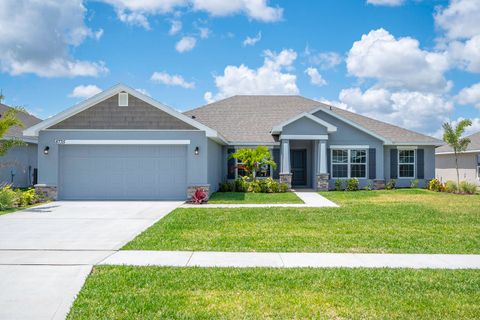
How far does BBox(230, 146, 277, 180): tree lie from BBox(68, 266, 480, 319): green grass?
14281 mm

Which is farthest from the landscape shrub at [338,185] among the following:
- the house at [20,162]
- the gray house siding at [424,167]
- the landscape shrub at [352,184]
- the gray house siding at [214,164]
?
the house at [20,162]

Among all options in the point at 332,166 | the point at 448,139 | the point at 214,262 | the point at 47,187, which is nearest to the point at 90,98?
the point at 47,187

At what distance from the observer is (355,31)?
18391 millimetres

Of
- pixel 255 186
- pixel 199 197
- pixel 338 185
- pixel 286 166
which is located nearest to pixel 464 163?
pixel 338 185

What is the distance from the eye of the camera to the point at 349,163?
74.2ft

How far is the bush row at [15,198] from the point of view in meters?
14.1

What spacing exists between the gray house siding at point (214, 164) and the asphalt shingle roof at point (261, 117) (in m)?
1.42

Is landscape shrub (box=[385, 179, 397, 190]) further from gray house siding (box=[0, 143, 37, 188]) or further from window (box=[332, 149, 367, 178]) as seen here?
gray house siding (box=[0, 143, 37, 188])

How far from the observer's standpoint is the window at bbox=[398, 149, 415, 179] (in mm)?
23347

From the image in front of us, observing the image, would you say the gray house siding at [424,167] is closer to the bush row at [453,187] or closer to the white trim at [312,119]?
the bush row at [453,187]

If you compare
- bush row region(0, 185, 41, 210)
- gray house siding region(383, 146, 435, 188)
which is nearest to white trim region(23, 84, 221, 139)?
bush row region(0, 185, 41, 210)

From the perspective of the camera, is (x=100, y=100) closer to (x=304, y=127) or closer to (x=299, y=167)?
(x=304, y=127)

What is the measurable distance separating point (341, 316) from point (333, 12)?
1410 centimetres

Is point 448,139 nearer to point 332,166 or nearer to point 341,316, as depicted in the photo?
point 332,166
